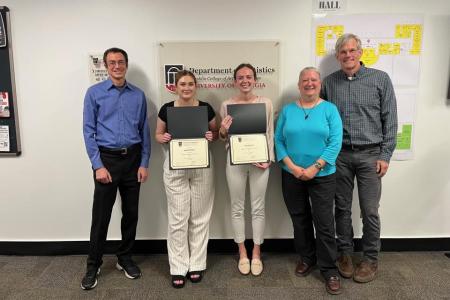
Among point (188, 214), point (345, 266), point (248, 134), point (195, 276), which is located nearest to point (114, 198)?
point (188, 214)

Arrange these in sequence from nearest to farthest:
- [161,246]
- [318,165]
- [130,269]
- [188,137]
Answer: [318,165], [188,137], [130,269], [161,246]

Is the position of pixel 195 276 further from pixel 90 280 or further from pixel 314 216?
pixel 314 216

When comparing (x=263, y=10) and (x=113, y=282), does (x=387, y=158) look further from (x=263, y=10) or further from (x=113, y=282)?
(x=113, y=282)

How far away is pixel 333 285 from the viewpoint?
2.15 m

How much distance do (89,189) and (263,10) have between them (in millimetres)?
2039

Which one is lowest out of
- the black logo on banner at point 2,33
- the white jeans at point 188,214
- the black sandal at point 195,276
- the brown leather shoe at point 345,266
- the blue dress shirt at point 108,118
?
the black sandal at point 195,276

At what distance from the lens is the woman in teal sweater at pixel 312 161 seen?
81.2 inches

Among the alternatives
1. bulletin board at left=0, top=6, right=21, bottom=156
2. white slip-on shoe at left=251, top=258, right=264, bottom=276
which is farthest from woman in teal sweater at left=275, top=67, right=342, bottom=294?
bulletin board at left=0, top=6, right=21, bottom=156

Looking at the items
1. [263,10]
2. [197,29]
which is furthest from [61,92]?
[263,10]

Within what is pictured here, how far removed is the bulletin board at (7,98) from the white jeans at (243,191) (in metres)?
1.77

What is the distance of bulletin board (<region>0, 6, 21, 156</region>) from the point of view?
2.42 meters

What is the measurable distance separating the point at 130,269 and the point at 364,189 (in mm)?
1830

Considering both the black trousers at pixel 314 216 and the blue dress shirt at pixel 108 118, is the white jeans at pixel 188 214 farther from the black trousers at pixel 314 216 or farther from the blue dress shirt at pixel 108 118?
the black trousers at pixel 314 216

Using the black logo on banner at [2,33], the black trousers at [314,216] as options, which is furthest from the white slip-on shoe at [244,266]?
the black logo on banner at [2,33]
